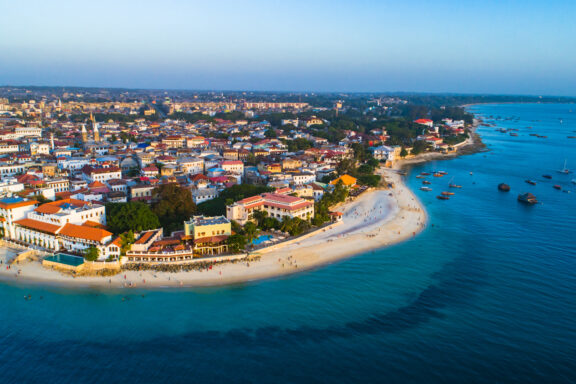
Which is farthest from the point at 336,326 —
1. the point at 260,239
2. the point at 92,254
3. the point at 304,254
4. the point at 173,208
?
the point at 173,208

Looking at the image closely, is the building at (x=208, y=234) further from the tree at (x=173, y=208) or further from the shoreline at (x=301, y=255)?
the tree at (x=173, y=208)

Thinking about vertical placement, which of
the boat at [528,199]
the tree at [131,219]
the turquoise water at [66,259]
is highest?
the tree at [131,219]

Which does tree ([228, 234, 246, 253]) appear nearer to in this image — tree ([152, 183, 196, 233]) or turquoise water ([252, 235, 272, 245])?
turquoise water ([252, 235, 272, 245])

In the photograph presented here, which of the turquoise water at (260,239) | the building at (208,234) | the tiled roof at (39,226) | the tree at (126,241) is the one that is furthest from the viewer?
the turquoise water at (260,239)

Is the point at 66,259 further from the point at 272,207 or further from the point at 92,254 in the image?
the point at 272,207

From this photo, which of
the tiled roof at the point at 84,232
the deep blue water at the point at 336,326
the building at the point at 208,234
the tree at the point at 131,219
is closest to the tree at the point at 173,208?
the tree at the point at 131,219

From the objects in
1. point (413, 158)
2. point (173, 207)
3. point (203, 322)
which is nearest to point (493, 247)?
point (203, 322)

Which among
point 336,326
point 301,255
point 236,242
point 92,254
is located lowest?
point 336,326
